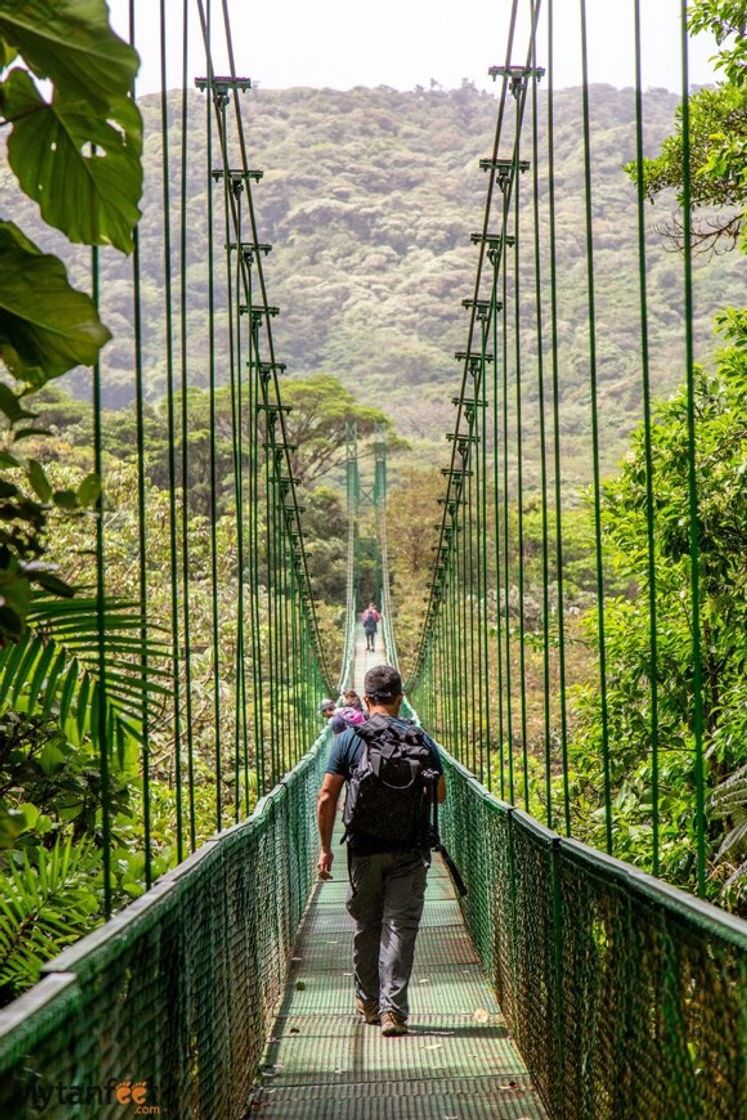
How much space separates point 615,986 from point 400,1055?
126 cm

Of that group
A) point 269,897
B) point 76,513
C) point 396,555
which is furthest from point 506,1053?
Answer: point 396,555

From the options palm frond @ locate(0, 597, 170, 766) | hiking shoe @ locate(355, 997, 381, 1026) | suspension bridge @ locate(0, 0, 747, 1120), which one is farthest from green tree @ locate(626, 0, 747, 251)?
palm frond @ locate(0, 597, 170, 766)

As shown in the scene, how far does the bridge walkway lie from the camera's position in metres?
2.59

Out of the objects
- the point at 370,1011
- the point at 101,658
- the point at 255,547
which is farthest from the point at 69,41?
the point at 255,547

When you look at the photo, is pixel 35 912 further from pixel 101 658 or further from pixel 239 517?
pixel 239 517

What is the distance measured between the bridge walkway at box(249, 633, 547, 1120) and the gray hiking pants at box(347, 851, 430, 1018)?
11cm

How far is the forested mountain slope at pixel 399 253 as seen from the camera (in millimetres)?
55656

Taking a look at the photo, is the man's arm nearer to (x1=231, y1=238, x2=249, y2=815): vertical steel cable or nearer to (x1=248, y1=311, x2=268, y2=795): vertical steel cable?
(x1=231, y1=238, x2=249, y2=815): vertical steel cable

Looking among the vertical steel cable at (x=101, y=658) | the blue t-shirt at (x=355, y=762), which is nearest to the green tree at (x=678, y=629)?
the blue t-shirt at (x=355, y=762)

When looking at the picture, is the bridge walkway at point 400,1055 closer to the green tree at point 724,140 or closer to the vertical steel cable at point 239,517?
the vertical steel cable at point 239,517

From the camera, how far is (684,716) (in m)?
7.52

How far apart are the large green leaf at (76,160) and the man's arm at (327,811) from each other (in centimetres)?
208

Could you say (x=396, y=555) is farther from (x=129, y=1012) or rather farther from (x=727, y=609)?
(x=129, y=1012)

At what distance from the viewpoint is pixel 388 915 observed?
10.8ft
